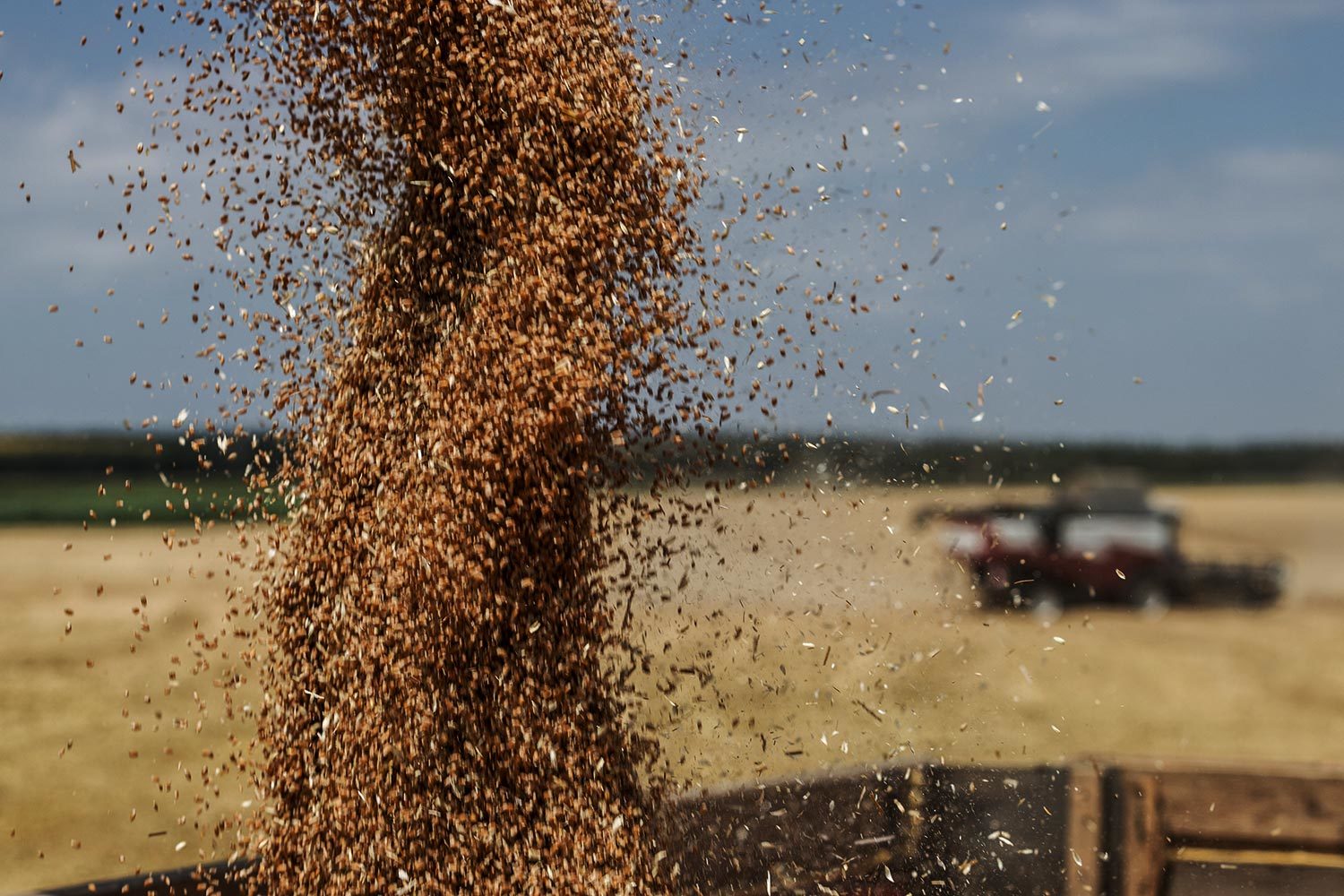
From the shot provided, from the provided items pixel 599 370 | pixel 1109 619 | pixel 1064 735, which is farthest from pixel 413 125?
pixel 1109 619

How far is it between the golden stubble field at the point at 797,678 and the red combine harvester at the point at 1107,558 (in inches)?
11.4

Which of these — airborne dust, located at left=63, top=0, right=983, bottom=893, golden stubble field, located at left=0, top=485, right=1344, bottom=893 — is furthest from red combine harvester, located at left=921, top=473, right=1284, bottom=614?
airborne dust, located at left=63, top=0, right=983, bottom=893

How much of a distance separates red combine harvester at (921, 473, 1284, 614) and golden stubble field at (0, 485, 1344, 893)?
29 centimetres

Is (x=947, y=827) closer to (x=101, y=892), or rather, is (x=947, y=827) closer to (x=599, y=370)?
(x=599, y=370)

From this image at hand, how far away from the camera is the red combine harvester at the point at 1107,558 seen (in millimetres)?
12195

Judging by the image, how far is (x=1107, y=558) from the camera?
41.9 feet

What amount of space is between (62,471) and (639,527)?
29948mm

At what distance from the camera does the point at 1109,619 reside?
13273 mm

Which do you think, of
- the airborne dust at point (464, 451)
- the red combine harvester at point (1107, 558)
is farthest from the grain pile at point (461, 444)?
the red combine harvester at point (1107, 558)

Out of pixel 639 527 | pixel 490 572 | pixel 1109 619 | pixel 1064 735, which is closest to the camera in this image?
pixel 490 572

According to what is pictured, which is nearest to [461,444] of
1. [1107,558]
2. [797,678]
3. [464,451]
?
[464,451]

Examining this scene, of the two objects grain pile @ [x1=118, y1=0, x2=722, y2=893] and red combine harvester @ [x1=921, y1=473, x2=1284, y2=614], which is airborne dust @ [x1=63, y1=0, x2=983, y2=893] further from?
red combine harvester @ [x1=921, y1=473, x2=1284, y2=614]

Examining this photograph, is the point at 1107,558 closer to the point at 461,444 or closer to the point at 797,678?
the point at 797,678

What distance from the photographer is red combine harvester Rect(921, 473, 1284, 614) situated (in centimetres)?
1220
